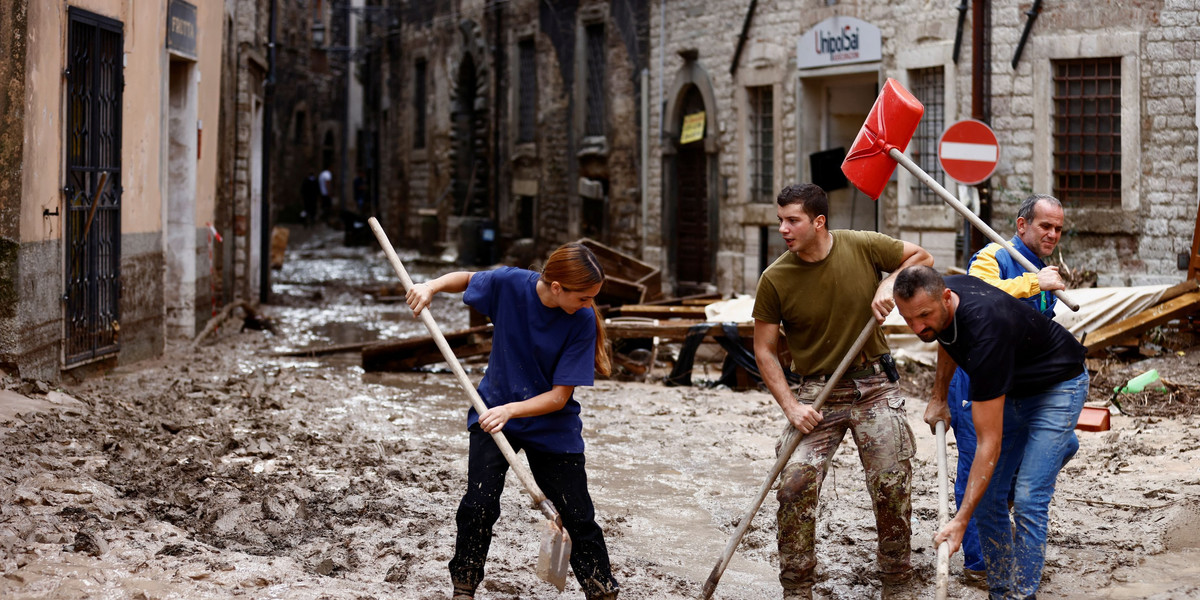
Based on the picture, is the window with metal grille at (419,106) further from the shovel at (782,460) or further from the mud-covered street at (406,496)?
the shovel at (782,460)

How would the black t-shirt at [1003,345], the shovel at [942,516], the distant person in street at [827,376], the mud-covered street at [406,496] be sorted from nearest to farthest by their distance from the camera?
the shovel at [942,516], the black t-shirt at [1003,345], the distant person in street at [827,376], the mud-covered street at [406,496]

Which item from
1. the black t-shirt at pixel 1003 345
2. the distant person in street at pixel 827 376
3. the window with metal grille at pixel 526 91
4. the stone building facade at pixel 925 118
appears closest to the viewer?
the black t-shirt at pixel 1003 345

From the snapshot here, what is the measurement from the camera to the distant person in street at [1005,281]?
5.29 meters

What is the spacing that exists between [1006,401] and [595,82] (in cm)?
1771

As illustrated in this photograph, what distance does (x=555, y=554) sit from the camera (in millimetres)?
4480

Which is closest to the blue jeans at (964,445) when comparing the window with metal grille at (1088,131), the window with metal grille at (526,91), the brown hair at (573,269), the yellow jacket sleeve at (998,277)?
the yellow jacket sleeve at (998,277)

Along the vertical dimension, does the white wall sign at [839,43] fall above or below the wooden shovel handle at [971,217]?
above

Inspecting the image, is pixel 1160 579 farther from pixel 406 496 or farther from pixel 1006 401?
pixel 406 496

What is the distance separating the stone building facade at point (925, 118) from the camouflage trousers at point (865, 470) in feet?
27.3

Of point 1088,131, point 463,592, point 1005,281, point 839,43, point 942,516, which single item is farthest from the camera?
point 839,43

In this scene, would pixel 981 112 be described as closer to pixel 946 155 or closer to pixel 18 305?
pixel 946 155

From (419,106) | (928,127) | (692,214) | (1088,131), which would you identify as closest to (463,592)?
(1088,131)

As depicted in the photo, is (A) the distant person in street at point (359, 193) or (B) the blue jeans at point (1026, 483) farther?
(A) the distant person in street at point (359, 193)

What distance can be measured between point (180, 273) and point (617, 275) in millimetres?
4566
